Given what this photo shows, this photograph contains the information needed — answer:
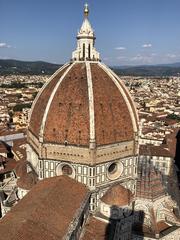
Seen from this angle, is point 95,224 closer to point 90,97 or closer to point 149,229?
point 149,229

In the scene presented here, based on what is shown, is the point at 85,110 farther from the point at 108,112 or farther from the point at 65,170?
the point at 65,170

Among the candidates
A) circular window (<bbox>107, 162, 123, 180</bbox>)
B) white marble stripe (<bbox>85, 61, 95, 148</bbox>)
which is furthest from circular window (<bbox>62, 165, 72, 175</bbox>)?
circular window (<bbox>107, 162, 123, 180</bbox>)

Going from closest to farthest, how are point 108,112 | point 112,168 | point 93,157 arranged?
point 93,157
point 108,112
point 112,168

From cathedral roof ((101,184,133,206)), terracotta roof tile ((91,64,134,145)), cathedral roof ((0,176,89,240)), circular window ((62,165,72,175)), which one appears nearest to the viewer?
cathedral roof ((0,176,89,240))

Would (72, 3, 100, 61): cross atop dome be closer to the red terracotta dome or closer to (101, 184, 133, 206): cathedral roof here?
the red terracotta dome

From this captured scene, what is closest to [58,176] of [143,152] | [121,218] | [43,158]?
[43,158]

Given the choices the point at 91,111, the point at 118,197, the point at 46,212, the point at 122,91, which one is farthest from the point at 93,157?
the point at 122,91

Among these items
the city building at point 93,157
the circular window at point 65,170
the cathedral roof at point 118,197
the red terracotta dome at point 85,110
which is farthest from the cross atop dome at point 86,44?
the cathedral roof at point 118,197

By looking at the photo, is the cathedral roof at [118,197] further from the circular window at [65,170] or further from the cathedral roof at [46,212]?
the circular window at [65,170]

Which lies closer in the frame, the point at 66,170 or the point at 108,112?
the point at 108,112
